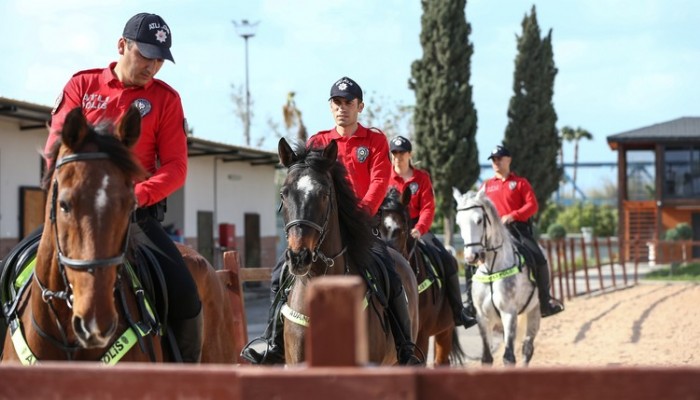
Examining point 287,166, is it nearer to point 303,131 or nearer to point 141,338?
point 141,338

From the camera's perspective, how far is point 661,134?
54469 millimetres

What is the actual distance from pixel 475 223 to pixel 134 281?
7582 millimetres

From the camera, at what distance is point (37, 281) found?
4.61 m

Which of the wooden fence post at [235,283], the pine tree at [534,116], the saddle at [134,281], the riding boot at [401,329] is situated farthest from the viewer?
the pine tree at [534,116]

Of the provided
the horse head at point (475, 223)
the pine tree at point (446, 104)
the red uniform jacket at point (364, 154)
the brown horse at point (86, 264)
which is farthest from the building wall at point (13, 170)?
the pine tree at point (446, 104)

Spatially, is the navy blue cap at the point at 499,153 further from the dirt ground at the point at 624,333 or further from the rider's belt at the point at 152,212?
the rider's belt at the point at 152,212

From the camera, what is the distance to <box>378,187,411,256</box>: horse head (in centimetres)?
980

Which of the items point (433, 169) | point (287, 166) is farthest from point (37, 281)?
point (433, 169)

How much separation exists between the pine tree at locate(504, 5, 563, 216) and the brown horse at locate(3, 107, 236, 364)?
4161 centimetres

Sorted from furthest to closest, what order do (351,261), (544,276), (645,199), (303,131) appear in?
(645,199) → (303,131) → (544,276) → (351,261)

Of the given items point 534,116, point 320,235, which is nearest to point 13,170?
point 320,235

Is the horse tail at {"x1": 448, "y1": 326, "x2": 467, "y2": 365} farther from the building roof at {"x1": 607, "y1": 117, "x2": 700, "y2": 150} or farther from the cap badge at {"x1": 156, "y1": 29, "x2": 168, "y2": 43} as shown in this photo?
the building roof at {"x1": 607, "y1": 117, "x2": 700, "y2": 150}

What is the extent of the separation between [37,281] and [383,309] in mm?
3158

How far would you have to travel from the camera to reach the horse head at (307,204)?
20.4ft
